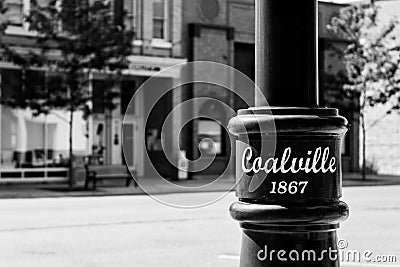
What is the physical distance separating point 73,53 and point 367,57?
47.3ft

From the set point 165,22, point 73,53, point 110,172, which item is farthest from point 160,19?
point 110,172

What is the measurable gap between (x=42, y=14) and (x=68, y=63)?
2125mm

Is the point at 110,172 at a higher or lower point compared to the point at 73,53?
lower

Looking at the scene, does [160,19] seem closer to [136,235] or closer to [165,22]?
[165,22]

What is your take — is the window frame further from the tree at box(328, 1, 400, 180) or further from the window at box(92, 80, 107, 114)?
the tree at box(328, 1, 400, 180)

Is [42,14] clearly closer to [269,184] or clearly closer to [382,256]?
[382,256]

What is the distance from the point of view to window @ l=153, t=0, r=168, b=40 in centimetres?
3122

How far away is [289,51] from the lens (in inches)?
84.6

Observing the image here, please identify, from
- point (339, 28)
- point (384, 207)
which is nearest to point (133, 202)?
point (384, 207)

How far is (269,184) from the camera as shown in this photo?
2113 mm

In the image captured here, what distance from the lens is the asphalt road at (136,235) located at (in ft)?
30.1

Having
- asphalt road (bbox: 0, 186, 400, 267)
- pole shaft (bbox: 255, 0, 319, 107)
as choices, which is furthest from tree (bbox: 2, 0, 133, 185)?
pole shaft (bbox: 255, 0, 319, 107)

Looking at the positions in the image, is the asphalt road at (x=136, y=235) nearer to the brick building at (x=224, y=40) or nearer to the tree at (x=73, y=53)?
the tree at (x=73, y=53)

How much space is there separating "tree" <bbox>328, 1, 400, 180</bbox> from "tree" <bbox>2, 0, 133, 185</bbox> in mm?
11736
